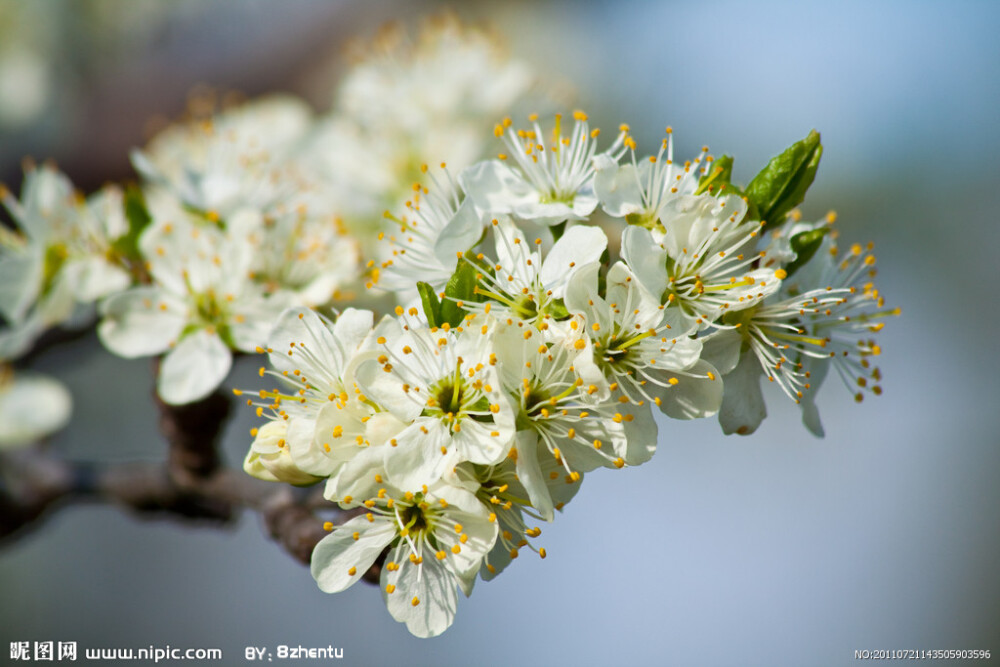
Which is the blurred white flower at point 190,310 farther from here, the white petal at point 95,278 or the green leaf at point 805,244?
the green leaf at point 805,244

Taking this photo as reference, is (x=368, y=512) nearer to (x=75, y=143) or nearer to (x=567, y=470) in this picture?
(x=567, y=470)

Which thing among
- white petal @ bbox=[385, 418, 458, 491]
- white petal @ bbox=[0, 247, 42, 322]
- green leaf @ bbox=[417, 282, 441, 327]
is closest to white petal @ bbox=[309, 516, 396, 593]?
white petal @ bbox=[385, 418, 458, 491]

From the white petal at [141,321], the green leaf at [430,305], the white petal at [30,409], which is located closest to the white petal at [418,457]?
the green leaf at [430,305]

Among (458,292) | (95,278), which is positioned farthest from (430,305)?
(95,278)

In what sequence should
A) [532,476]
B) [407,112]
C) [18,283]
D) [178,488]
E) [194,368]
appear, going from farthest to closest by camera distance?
[407,112] < [178,488] < [18,283] < [194,368] < [532,476]

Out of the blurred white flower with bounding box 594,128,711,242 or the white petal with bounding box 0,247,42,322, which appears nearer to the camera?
the blurred white flower with bounding box 594,128,711,242

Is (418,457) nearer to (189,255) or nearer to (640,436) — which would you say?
(640,436)

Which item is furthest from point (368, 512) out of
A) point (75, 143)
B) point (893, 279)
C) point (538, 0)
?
point (538, 0)

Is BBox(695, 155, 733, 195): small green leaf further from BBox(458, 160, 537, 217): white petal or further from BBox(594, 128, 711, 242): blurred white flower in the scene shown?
BBox(458, 160, 537, 217): white petal
